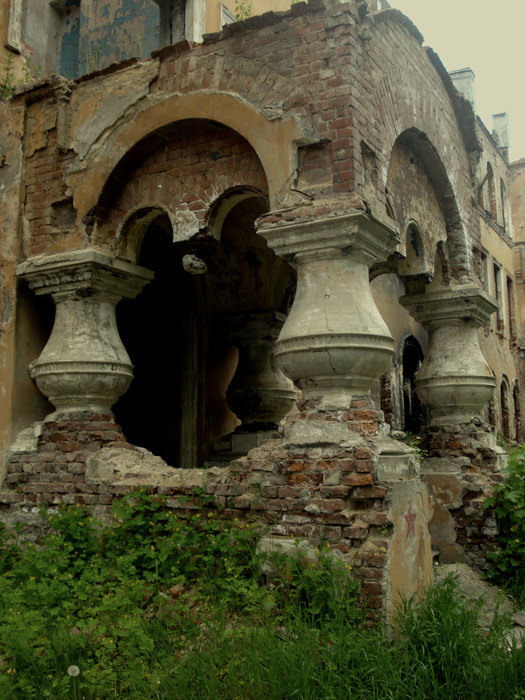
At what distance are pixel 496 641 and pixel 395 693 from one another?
2.35 feet

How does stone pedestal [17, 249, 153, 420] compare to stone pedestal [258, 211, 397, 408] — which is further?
stone pedestal [17, 249, 153, 420]

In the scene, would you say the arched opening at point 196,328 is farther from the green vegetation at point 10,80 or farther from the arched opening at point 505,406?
the arched opening at point 505,406

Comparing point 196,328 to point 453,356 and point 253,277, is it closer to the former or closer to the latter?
point 253,277

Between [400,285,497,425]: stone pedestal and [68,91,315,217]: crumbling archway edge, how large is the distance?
2692 millimetres

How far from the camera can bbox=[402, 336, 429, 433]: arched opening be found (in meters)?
12.8

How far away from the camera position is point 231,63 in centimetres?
533

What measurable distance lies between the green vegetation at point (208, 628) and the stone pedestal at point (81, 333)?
3.64ft

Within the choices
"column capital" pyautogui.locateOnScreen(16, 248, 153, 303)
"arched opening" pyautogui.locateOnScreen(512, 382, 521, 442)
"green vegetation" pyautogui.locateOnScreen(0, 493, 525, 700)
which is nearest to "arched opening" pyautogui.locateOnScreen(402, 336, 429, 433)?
"arched opening" pyautogui.locateOnScreen(512, 382, 521, 442)

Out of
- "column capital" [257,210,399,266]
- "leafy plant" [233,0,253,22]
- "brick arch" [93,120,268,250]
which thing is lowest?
"column capital" [257,210,399,266]

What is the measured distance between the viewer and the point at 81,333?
575 centimetres

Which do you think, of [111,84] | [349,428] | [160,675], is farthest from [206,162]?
[160,675]

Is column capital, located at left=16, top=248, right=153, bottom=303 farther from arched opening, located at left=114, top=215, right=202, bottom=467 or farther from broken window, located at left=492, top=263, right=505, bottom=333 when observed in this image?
broken window, located at left=492, top=263, right=505, bottom=333

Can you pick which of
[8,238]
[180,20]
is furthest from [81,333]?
[180,20]

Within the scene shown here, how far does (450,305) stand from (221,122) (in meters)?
3.16
